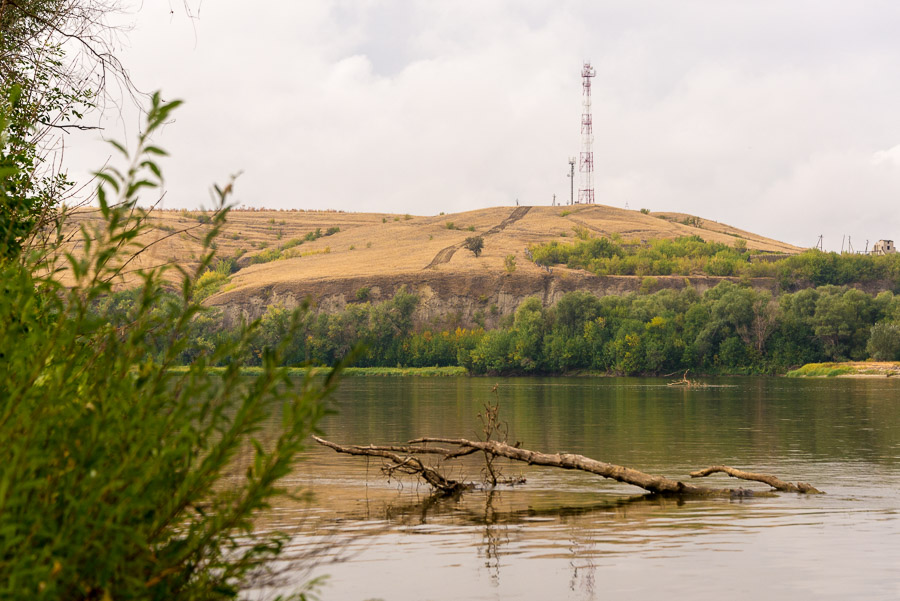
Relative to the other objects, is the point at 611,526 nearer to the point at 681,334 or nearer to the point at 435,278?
the point at 681,334

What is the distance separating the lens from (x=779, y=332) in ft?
394

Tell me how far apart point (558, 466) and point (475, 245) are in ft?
507

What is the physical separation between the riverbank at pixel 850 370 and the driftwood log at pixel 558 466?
9151 centimetres

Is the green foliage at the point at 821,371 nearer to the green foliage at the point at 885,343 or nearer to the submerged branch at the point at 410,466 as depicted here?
the green foliage at the point at 885,343

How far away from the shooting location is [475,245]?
175 meters

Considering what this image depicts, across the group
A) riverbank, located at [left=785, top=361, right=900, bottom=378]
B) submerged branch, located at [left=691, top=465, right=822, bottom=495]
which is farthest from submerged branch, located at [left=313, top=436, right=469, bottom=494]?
riverbank, located at [left=785, top=361, right=900, bottom=378]

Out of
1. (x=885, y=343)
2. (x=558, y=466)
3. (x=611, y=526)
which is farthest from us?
(x=885, y=343)

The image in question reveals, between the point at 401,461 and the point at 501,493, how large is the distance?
3175 millimetres

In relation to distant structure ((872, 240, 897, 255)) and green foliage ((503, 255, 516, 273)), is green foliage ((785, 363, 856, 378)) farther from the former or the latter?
distant structure ((872, 240, 897, 255))

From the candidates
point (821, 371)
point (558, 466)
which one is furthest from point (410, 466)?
point (821, 371)

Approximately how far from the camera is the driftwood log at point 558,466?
70.7 feet

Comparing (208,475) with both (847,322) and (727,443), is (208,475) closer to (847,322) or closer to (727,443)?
(727,443)

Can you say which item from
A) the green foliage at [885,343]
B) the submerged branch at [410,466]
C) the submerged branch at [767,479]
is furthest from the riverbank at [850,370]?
the submerged branch at [410,466]

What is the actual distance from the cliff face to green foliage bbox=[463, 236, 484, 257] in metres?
19.4
